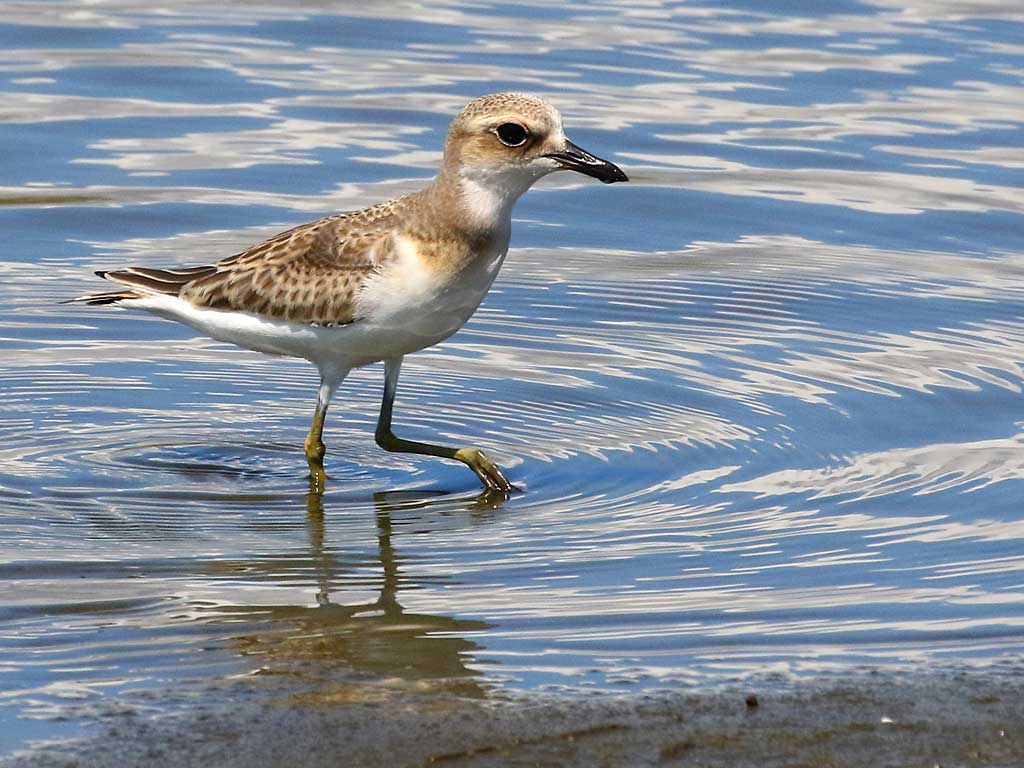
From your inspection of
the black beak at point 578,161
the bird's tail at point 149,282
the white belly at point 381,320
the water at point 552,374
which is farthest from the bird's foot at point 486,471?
the bird's tail at point 149,282

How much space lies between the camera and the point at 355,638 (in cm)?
704

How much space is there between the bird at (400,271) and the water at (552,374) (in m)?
0.61

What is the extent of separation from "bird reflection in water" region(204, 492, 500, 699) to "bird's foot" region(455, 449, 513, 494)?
1.03 meters

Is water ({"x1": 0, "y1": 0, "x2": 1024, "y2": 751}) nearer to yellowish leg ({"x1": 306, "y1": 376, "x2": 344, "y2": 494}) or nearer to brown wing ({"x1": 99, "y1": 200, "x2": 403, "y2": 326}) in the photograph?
yellowish leg ({"x1": 306, "y1": 376, "x2": 344, "y2": 494})

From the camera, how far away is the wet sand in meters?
5.76

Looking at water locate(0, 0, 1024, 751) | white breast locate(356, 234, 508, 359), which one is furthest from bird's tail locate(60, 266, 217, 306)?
white breast locate(356, 234, 508, 359)

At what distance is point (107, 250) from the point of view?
1325 cm

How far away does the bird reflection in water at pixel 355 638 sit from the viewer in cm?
656

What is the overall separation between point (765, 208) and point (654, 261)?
151 centimetres

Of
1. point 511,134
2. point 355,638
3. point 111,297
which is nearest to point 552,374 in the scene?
point 511,134

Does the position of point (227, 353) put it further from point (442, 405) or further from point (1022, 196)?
point (1022, 196)

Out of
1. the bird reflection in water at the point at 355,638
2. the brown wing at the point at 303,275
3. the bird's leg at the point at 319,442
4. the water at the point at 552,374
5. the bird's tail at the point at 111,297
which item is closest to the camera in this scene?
the bird reflection in water at the point at 355,638

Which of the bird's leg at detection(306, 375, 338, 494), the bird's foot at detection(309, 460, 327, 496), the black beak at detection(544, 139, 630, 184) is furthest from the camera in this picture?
the bird's leg at detection(306, 375, 338, 494)

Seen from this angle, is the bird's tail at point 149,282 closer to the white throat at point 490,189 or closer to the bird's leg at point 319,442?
the bird's leg at point 319,442
